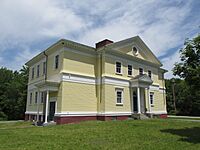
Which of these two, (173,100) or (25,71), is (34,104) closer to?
(25,71)

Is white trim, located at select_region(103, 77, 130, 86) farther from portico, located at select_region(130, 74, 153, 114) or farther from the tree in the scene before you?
the tree

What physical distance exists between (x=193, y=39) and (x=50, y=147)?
9.59 metres

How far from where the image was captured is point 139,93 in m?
24.3

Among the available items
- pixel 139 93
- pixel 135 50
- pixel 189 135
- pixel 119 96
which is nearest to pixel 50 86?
pixel 119 96

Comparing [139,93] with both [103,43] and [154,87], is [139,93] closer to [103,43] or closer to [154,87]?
[154,87]

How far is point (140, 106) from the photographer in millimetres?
25047

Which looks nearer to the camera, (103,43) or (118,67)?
(118,67)

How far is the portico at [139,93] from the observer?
23.8m

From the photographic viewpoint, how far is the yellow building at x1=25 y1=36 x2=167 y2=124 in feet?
64.9

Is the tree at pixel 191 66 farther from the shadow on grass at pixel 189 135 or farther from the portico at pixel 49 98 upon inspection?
the portico at pixel 49 98

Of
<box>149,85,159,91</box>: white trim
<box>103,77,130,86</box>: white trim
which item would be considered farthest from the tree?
<box>149,85,159,91</box>: white trim

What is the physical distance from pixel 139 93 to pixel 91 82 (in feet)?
20.3

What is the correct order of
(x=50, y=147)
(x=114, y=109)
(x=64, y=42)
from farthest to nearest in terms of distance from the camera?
(x=114, y=109), (x=64, y=42), (x=50, y=147)

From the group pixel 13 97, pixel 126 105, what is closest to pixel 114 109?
pixel 126 105
